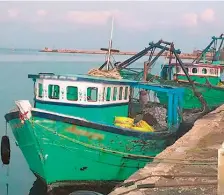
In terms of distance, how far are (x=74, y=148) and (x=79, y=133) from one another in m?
0.46

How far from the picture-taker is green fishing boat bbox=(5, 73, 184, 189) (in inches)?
428

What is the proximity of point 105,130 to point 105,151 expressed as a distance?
2.03 ft

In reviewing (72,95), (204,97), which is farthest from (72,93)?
(204,97)

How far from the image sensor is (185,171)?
797 cm

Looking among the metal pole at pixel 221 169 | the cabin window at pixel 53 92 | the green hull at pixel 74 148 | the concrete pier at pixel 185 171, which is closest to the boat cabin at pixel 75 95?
the cabin window at pixel 53 92

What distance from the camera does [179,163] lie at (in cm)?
832

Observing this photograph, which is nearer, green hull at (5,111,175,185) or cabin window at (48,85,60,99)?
green hull at (5,111,175,185)

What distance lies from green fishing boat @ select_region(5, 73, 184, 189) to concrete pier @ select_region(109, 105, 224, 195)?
4.77 ft

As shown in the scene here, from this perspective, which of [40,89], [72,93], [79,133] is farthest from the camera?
[40,89]

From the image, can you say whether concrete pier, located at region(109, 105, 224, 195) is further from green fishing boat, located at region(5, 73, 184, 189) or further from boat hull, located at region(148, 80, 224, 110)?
boat hull, located at region(148, 80, 224, 110)

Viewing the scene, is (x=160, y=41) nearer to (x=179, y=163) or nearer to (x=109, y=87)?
(x=109, y=87)

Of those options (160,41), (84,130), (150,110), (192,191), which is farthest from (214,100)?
(192,191)

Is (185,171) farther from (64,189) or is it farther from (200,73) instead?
(200,73)

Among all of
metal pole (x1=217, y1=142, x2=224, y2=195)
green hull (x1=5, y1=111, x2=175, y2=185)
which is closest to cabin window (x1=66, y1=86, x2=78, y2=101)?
green hull (x1=5, y1=111, x2=175, y2=185)
